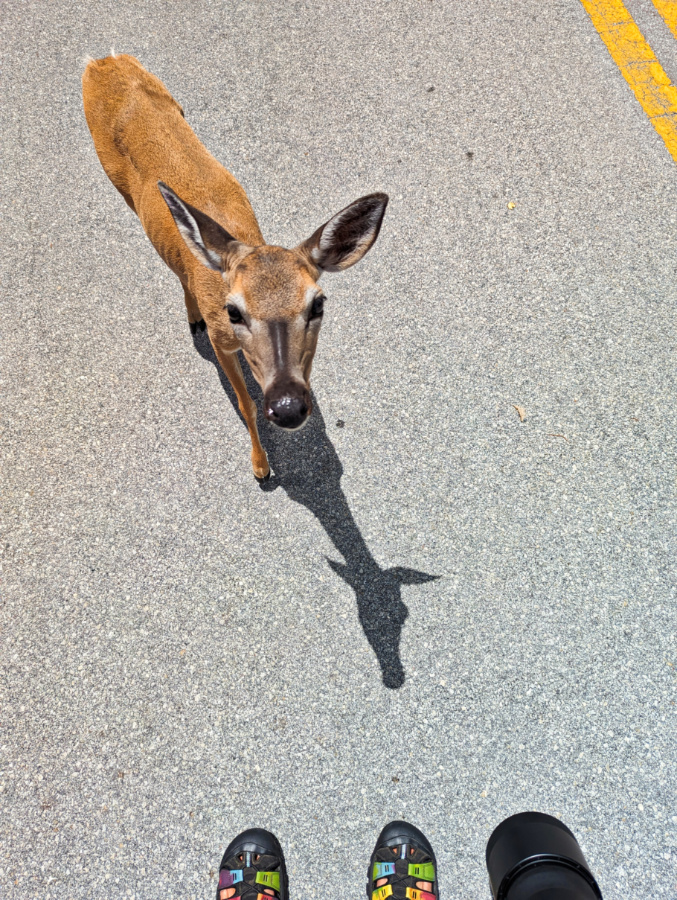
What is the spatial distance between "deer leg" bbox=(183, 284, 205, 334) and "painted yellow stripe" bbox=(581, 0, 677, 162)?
3713 millimetres

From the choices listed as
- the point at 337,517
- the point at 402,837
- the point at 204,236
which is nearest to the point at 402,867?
the point at 402,837

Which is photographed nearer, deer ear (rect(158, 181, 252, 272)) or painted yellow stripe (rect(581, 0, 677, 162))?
deer ear (rect(158, 181, 252, 272))

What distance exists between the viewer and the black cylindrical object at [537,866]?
8.07 ft

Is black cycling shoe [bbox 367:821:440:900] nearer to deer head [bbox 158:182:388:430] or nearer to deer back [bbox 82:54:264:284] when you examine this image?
deer head [bbox 158:182:388:430]

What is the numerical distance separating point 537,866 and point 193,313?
11.5ft

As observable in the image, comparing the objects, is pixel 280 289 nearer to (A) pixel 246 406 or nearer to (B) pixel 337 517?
(A) pixel 246 406

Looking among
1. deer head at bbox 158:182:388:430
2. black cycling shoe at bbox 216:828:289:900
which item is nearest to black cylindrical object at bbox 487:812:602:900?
black cycling shoe at bbox 216:828:289:900

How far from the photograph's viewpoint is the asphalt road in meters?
2.81

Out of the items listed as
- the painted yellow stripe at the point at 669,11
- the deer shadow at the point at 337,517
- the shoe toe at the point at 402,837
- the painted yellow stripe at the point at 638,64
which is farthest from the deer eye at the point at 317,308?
the painted yellow stripe at the point at 669,11

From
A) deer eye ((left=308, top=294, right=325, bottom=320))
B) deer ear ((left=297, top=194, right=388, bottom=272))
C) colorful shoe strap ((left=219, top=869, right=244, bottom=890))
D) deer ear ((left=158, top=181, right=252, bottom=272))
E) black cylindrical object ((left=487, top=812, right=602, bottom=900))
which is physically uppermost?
deer ear ((left=158, top=181, right=252, bottom=272))

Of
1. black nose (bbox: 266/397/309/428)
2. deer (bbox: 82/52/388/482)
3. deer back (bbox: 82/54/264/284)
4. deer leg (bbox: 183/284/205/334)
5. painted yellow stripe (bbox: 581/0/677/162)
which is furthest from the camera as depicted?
painted yellow stripe (bbox: 581/0/677/162)

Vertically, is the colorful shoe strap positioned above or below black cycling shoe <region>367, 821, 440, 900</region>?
above

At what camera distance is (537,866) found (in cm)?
250

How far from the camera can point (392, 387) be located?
3701 millimetres
